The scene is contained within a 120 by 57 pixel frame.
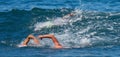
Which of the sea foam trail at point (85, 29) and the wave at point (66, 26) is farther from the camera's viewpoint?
the wave at point (66, 26)

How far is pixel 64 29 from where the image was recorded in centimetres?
1892

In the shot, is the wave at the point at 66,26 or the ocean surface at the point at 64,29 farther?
the wave at the point at 66,26

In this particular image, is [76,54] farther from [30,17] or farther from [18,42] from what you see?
[30,17]

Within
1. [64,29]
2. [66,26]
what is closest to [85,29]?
[64,29]

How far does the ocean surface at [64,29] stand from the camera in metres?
15.1

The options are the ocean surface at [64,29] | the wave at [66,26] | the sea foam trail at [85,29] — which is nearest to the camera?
the ocean surface at [64,29]

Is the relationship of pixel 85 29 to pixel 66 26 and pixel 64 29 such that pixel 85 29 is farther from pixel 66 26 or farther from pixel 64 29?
pixel 66 26

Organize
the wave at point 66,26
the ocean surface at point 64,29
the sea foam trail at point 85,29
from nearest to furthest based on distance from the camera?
the ocean surface at point 64,29 → the sea foam trail at point 85,29 → the wave at point 66,26

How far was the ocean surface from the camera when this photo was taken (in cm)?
1509

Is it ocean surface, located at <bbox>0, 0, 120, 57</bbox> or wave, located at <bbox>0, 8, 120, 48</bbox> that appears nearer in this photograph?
ocean surface, located at <bbox>0, 0, 120, 57</bbox>

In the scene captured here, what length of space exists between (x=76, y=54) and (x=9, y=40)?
12.8 ft

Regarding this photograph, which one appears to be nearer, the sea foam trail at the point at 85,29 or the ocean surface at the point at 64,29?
the ocean surface at the point at 64,29

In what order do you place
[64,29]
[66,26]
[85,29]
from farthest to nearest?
1. [66,26]
2. [64,29]
3. [85,29]

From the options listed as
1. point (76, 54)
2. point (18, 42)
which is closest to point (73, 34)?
point (18, 42)
